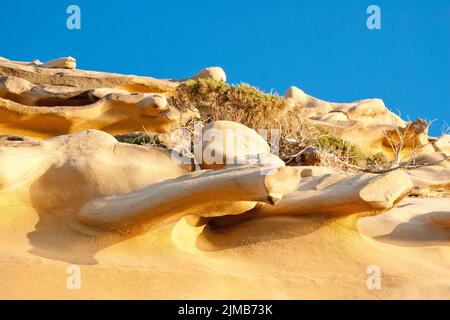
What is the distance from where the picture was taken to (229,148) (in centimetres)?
428

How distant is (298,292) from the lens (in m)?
3.18

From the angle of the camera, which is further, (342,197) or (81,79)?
(81,79)

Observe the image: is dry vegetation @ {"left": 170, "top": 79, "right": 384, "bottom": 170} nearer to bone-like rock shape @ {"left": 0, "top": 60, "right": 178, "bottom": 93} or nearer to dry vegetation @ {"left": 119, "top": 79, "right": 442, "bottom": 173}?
dry vegetation @ {"left": 119, "top": 79, "right": 442, "bottom": 173}

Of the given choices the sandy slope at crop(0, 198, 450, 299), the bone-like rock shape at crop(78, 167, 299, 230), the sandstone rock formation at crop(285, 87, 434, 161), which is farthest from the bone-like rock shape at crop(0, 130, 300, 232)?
the sandstone rock formation at crop(285, 87, 434, 161)

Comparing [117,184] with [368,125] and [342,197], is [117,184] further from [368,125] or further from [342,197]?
[368,125]

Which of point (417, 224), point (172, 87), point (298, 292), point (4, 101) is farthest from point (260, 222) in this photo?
point (172, 87)

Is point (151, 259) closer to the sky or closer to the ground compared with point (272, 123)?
closer to the ground

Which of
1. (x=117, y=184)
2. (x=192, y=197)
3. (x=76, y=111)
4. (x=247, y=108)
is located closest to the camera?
(x=192, y=197)

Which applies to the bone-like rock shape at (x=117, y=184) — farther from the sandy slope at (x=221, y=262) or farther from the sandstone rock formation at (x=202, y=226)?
the sandy slope at (x=221, y=262)

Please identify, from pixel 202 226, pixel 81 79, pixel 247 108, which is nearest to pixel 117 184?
→ pixel 202 226

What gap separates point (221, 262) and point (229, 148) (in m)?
1.09

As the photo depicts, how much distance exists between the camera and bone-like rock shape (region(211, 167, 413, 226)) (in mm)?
3445
